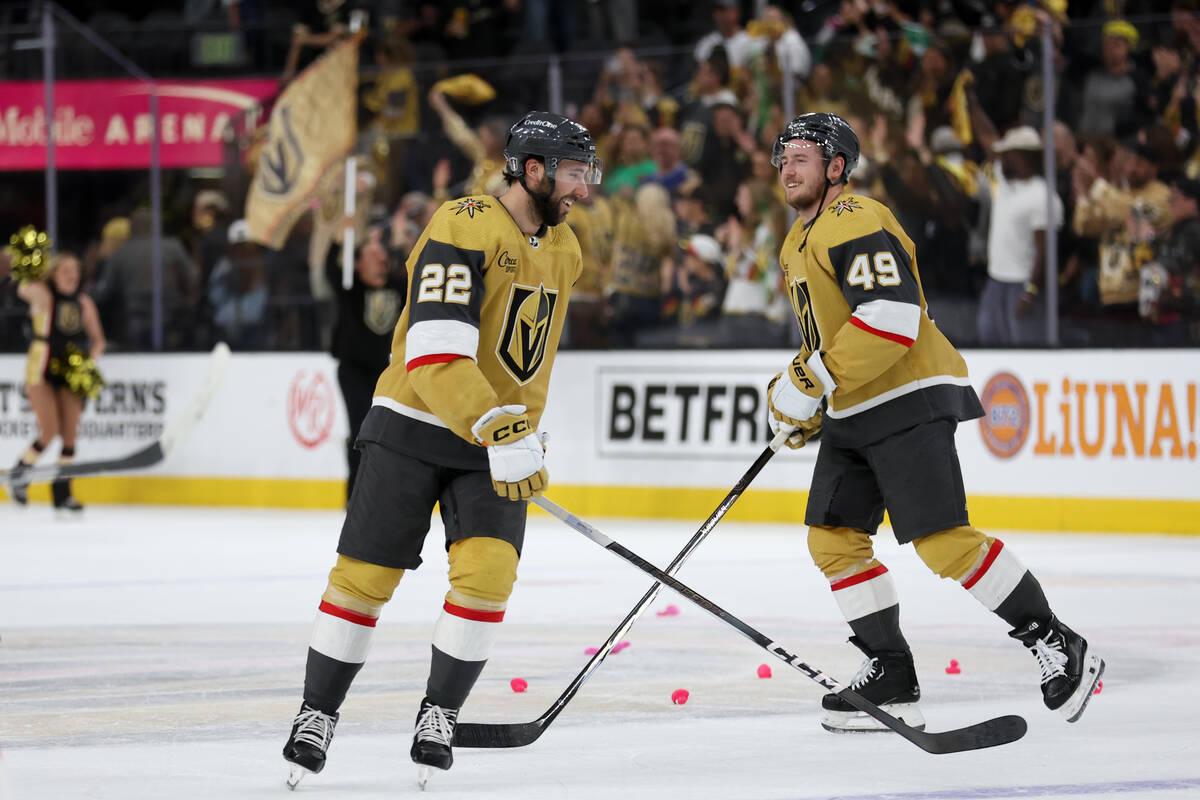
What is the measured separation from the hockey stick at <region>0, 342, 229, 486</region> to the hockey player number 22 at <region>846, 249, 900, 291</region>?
6520mm

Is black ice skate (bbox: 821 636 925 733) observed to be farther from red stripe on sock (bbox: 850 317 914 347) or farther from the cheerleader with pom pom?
the cheerleader with pom pom

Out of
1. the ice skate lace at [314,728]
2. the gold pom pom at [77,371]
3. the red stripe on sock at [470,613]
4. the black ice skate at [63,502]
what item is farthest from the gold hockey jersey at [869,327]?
the gold pom pom at [77,371]

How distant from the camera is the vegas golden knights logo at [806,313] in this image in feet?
14.8

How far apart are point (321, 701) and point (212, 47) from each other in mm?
9629

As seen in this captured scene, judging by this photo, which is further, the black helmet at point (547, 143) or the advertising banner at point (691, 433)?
the advertising banner at point (691, 433)

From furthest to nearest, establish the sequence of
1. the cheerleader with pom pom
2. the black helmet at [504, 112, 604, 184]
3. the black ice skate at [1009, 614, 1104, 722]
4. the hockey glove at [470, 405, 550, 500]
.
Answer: the cheerleader with pom pom < the black ice skate at [1009, 614, 1104, 722] < the black helmet at [504, 112, 604, 184] < the hockey glove at [470, 405, 550, 500]

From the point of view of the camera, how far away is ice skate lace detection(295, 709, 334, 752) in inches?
148

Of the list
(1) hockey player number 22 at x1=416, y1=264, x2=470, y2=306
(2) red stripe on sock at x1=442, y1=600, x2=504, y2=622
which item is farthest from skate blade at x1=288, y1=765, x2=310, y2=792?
(1) hockey player number 22 at x1=416, y1=264, x2=470, y2=306

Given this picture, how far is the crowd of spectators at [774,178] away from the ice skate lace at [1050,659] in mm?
4964

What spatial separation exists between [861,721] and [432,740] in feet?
3.58

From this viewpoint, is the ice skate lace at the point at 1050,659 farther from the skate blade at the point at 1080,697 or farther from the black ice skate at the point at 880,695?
the black ice skate at the point at 880,695

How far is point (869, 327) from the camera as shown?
429 cm

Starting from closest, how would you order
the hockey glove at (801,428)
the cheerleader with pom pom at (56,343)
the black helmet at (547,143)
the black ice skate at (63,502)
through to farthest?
the black helmet at (547,143) → the hockey glove at (801,428) → the black ice skate at (63,502) → the cheerleader with pom pom at (56,343)

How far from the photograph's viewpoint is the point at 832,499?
14.9 ft
